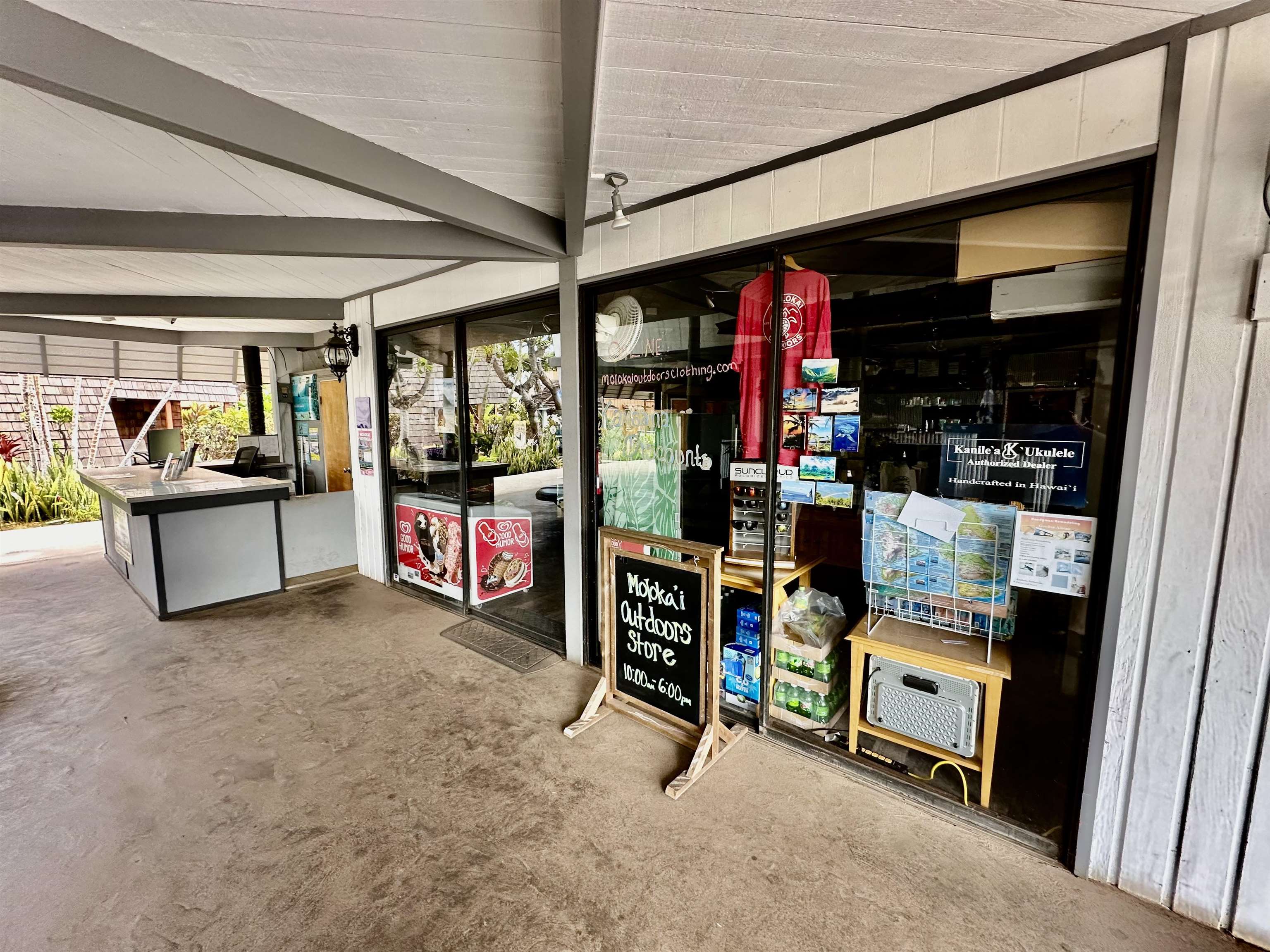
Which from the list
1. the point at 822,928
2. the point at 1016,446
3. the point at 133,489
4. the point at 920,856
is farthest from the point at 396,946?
the point at 133,489

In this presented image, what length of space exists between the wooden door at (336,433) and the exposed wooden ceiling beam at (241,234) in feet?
10.1

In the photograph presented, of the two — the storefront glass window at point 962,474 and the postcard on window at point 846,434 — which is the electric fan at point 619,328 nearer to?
the storefront glass window at point 962,474

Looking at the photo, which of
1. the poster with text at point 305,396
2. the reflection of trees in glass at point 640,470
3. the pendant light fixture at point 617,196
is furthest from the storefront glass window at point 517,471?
the poster with text at point 305,396

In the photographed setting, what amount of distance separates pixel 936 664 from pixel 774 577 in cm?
77

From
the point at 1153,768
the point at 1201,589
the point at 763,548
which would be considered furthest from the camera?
the point at 763,548

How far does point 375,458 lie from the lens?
16.4 feet

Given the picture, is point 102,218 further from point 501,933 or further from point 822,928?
point 822,928

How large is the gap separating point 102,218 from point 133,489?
2.59m

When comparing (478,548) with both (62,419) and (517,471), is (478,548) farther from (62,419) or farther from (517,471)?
(62,419)

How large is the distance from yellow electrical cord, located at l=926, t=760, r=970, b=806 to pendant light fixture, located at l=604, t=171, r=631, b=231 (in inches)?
109

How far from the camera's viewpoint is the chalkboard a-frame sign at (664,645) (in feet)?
8.09

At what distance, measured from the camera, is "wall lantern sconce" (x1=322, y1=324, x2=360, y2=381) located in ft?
16.4

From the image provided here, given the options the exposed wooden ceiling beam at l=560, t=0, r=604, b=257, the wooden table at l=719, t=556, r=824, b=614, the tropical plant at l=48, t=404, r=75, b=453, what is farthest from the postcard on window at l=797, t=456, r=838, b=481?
the tropical plant at l=48, t=404, r=75, b=453

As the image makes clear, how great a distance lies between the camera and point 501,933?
5.61 ft
